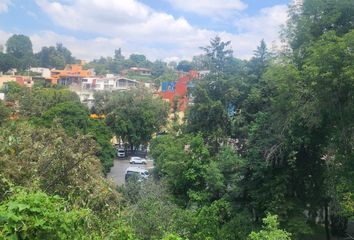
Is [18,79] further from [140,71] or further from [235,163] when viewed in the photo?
[235,163]

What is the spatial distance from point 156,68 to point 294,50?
95.1m

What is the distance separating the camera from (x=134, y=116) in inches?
1401

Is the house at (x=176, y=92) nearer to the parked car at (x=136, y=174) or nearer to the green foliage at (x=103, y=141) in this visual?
the green foliage at (x=103, y=141)

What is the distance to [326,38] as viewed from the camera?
9859 mm

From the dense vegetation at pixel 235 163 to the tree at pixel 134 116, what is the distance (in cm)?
1565

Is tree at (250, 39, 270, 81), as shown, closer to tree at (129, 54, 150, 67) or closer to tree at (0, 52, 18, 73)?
tree at (0, 52, 18, 73)

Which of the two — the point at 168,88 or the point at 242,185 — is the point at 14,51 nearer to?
the point at 168,88

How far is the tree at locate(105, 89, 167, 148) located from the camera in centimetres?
3522

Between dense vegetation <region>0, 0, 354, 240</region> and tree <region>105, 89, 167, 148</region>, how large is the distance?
51.3 feet

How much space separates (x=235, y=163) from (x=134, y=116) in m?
22.0

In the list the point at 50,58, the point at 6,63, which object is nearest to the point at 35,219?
the point at 6,63

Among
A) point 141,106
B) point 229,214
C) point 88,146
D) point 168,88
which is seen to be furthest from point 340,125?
point 168,88

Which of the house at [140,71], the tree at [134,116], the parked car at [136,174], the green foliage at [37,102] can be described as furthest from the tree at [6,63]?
the parked car at [136,174]

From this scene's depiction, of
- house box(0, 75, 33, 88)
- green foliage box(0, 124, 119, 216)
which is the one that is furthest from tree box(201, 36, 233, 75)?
house box(0, 75, 33, 88)
